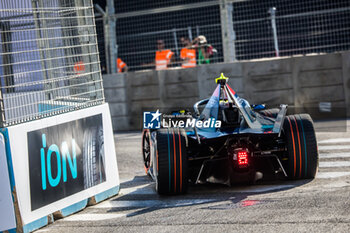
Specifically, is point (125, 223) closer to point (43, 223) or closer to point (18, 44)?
point (43, 223)

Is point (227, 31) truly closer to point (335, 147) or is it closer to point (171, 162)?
→ point (335, 147)

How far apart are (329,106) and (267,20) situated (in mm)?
2490

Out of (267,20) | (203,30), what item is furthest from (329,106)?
(203,30)

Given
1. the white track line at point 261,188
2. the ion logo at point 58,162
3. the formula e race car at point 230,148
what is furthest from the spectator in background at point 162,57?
the ion logo at point 58,162

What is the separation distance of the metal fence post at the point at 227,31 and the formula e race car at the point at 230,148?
21.5ft

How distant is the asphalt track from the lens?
5543 millimetres

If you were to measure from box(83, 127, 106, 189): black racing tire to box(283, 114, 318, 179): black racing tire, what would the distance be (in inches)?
87.3

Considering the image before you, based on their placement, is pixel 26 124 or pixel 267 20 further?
pixel 267 20

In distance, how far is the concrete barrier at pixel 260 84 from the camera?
13891mm

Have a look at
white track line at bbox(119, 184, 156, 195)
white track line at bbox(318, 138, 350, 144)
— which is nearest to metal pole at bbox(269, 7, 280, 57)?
white track line at bbox(318, 138, 350, 144)

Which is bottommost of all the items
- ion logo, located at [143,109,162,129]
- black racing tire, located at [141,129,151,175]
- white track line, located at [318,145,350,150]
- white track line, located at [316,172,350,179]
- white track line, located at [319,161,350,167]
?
white track line, located at [318,145,350,150]

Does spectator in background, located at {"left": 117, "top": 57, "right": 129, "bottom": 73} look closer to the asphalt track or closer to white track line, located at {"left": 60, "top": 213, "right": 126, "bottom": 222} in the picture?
the asphalt track

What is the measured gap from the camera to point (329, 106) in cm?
1395

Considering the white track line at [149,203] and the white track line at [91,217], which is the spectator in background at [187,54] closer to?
the white track line at [149,203]
